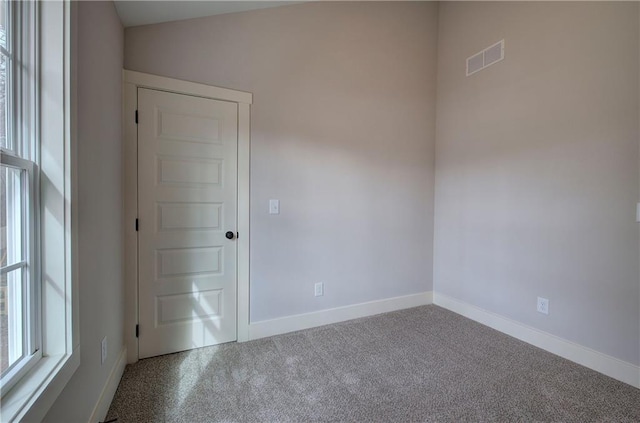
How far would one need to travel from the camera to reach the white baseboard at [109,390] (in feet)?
4.58

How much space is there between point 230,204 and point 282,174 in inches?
20.4

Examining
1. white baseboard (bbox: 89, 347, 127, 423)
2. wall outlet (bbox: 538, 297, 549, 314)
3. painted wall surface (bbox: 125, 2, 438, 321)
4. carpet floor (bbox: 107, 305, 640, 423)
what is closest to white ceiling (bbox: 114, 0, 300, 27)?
painted wall surface (bbox: 125, 2, 438, 321)

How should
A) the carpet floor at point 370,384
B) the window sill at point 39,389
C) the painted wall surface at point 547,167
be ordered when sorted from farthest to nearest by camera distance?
the painted wall surface at point 547,167, the carpet floor at point 370,384, the window sill at point 39,389

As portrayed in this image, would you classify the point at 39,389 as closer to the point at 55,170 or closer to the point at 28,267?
the point at 28,267

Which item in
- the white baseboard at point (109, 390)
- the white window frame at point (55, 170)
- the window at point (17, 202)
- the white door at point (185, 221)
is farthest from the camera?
the white door at point (185, 221)

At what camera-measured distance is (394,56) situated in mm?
2971

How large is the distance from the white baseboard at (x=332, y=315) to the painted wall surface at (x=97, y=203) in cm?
105

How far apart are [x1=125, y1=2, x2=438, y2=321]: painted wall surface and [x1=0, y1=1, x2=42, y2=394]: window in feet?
3.65

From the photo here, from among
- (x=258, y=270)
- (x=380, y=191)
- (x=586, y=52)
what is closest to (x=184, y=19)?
(x=258, y=270)

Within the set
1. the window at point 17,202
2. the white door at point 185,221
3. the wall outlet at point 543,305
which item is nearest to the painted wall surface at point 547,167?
the wall outlet at point 543,305

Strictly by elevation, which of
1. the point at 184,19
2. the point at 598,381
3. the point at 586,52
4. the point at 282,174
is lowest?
the point at 598,381

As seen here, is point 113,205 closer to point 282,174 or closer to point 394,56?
point 282,174

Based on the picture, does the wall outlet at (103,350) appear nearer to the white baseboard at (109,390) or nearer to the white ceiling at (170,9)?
the white baseboard at (109,390)

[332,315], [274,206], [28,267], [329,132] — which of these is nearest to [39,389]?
[28,267]
